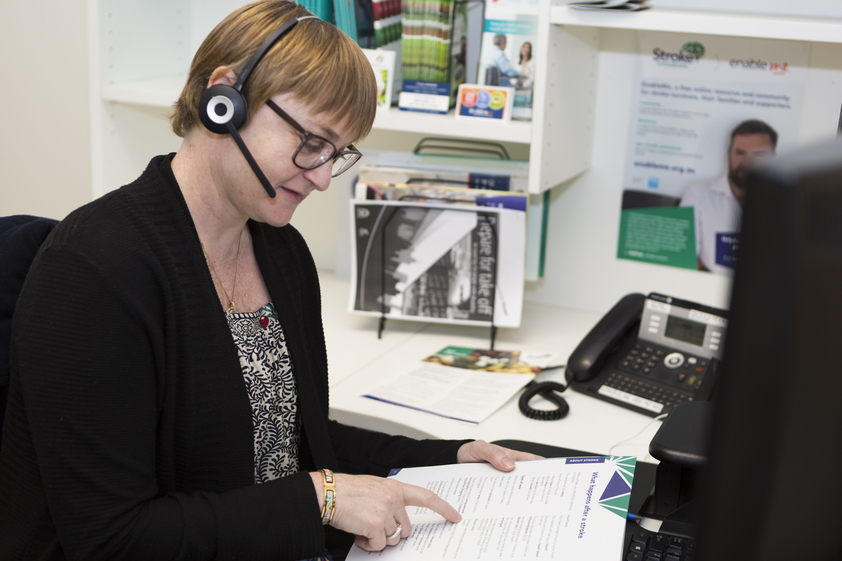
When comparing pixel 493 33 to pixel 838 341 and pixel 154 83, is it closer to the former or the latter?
pixel 154 83

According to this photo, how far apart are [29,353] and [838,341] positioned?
69 centimetres

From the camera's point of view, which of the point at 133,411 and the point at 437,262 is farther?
the point at 437,262

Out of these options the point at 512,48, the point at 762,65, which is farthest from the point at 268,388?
the point at 762,65

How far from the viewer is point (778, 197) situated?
11.1 inches

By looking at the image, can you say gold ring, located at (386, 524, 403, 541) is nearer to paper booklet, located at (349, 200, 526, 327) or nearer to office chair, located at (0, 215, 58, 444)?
office chair, located at (0, 215, 58, 444)

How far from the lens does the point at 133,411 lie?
785mm

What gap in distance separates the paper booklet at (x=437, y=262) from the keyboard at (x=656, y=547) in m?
0.78

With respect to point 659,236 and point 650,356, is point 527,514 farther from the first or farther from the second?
point 659,236

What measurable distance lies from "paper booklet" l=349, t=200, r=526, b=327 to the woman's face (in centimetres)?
62

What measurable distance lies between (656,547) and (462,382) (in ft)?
2.06

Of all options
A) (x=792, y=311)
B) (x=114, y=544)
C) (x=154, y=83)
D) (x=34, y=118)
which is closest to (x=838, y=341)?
(x=792, y=311)

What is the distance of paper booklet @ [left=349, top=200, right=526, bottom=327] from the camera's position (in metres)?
1.53

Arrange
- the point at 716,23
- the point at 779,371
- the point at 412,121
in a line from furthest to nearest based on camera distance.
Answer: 1. the point at 412,121
2. the point at 716,23
3. the point at 779,371

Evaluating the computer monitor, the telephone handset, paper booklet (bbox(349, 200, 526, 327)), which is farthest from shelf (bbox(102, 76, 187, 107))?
the computer monitor
